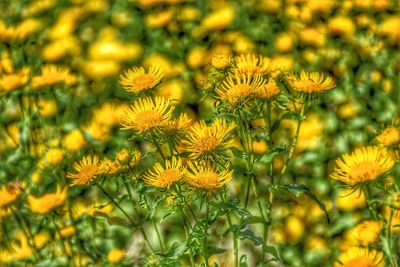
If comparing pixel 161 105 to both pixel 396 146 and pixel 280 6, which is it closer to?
pixel 396 146

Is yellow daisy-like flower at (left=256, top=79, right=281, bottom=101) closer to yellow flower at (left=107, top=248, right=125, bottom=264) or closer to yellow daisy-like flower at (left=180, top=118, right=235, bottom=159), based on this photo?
yellow daisy-like flower at (left=180, top=118, right=235, bottom=159)

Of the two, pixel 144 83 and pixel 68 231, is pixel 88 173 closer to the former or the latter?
pixel 144 83

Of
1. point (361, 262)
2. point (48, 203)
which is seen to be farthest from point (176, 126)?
point (48, 203)

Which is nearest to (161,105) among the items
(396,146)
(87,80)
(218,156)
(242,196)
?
(218,156)

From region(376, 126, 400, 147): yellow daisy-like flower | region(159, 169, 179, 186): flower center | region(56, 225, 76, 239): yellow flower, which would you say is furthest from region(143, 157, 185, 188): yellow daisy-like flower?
region(56, 225, 76, 239): yellow flower

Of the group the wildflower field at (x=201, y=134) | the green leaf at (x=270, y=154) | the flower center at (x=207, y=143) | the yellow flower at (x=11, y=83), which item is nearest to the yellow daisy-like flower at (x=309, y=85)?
the wildflower field at (x=201, y=134)

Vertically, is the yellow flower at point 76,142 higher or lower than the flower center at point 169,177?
higher

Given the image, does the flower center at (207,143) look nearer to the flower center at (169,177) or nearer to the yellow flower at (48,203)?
the flower center at (169,177)
